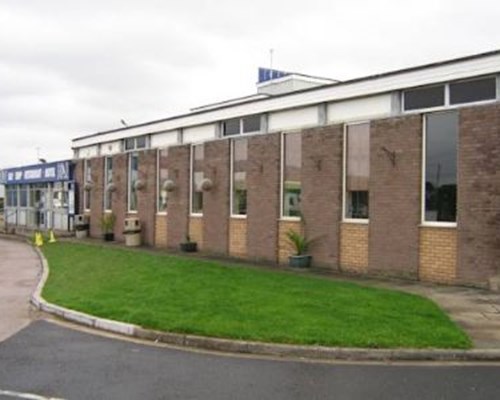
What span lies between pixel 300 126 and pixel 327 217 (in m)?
2.73

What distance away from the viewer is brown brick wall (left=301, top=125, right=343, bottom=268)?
1752 cm

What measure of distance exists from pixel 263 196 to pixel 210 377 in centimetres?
1268

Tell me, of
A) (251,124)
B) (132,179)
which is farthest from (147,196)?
(251,124)

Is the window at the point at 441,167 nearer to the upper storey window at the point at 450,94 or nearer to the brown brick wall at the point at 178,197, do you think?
the upper storey window at the point at 450,94

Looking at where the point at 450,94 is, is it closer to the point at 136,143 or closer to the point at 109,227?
the point at 136,143

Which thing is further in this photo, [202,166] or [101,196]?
[101,196]

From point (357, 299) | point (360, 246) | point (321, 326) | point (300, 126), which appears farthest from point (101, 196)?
point (321, 326)

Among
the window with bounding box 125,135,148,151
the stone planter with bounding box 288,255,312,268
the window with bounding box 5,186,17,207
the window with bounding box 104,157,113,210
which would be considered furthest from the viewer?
the window with bounding box 5,186,17,207

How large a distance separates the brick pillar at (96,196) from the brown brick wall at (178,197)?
662 cm

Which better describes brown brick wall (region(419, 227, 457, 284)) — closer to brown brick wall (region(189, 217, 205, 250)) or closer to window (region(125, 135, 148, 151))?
brown brick wall (region(189, 217, 205, 250))

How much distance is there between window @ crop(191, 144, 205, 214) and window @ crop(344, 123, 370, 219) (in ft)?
23.4

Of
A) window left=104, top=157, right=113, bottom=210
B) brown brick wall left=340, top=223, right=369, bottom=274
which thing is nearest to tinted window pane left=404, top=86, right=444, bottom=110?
brown brick wall left=340, top=223, right=369, bottom=274

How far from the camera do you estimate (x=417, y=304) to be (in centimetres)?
1162

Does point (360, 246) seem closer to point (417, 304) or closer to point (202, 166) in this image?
point (417, 304)
